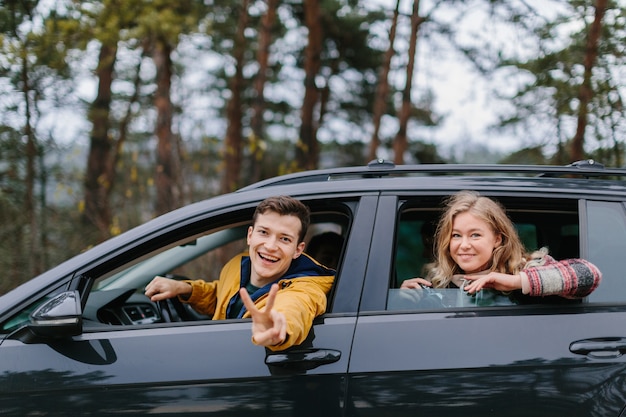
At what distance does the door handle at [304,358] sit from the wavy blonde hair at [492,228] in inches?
24.0

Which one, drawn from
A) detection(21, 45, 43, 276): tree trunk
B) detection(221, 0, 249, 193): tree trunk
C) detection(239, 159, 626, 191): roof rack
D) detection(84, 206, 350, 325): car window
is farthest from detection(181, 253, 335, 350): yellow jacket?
detection(221, 0, 249, 193): tree trunk

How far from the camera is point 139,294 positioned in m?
3.45

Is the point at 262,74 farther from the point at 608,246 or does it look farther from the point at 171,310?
the point at 608,246

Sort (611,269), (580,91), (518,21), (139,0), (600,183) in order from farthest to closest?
1. (518,21)
2. (139,0)
3. (580,91)
4. (600,183)
5. (611,269)

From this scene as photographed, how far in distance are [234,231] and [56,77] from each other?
648cm

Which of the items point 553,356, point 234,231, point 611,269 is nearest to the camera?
point 553,356

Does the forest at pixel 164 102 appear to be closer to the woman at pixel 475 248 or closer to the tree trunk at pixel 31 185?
the tree trunk at pixel 31 185

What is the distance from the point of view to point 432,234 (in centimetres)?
342

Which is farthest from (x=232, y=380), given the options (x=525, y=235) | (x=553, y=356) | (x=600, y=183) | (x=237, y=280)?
(x=525, y=235)

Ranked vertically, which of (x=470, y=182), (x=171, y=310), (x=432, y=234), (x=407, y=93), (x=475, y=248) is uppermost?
(x=407, y=93)

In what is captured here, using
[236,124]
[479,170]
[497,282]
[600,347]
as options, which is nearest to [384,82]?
[236,124]

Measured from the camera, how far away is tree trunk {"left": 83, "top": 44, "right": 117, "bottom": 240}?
8.84m

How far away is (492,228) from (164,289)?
5.02ft

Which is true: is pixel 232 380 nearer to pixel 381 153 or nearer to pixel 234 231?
pixel 234 231
